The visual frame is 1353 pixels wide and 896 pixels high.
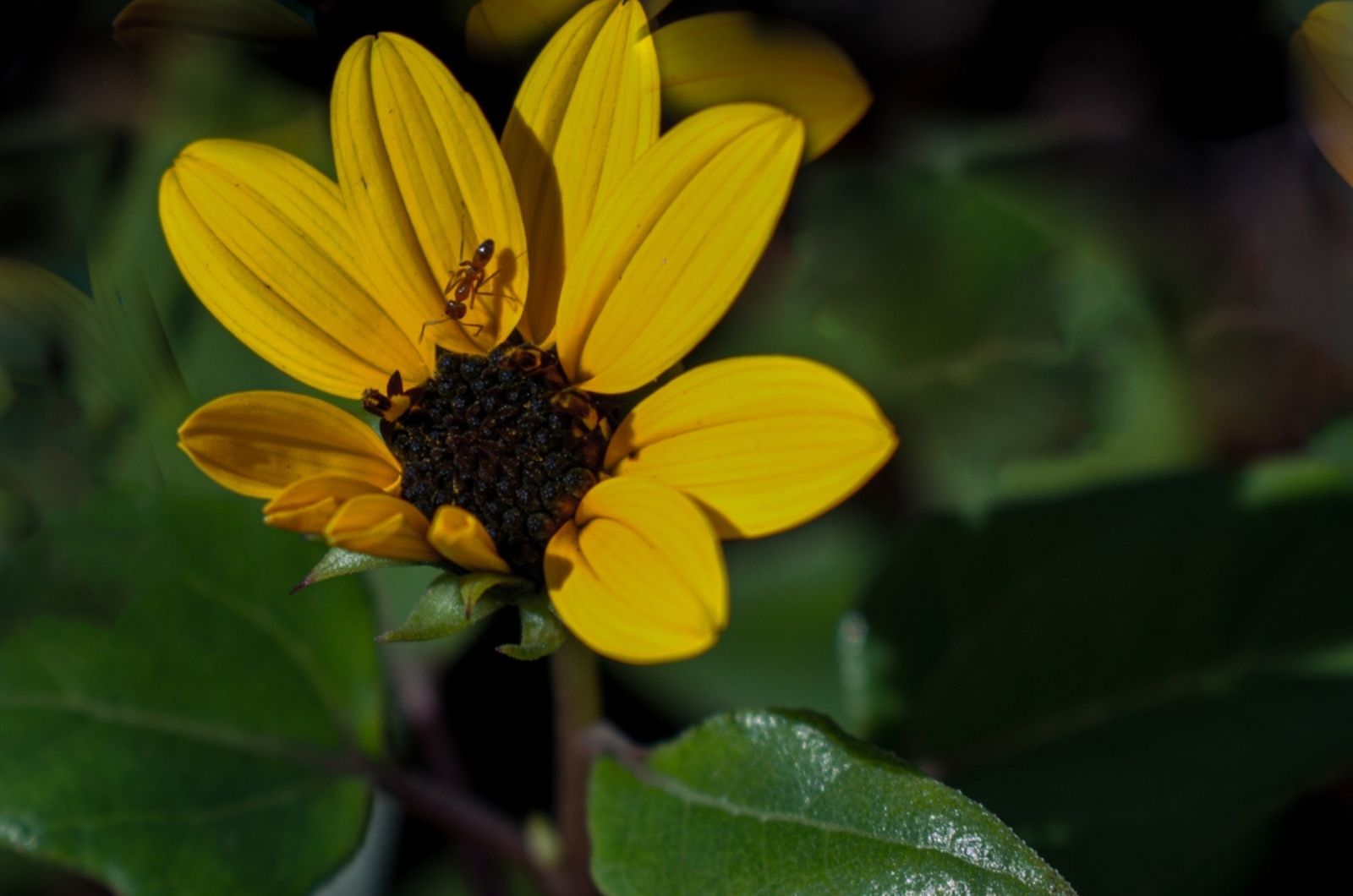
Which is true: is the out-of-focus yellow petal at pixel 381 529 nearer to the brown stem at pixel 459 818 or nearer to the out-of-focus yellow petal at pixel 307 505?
the out-of-focus yellow petal at pixel 307 505

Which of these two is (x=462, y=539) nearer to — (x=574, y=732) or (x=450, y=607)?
(x=450, y=607)

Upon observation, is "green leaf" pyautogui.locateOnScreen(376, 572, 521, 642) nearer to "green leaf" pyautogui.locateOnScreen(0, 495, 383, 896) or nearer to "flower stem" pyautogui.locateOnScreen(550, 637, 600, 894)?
"flower stem" pyautogui.locateOnScreen(550, 637, 600, 894)

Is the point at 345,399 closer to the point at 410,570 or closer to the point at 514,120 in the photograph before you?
the point at 514,120

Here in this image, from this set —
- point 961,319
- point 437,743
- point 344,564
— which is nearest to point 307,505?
point 344,564

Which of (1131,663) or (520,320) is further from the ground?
(520,320)

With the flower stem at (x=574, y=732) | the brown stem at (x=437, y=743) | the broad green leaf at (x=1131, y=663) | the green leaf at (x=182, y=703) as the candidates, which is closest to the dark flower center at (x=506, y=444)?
the flower stem at (x=574, y=732)

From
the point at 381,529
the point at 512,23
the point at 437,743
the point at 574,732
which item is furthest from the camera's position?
the point at 437,743

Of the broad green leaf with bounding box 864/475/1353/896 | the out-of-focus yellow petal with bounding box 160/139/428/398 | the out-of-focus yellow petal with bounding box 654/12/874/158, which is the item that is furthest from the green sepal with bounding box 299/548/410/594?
the broad green leaf with bounding box 864/475/1353/896
